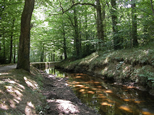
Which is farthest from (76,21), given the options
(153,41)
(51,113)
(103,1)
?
(51,113)

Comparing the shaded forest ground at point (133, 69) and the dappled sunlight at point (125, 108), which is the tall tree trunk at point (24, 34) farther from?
the shaded forest ground at point (133, 69)

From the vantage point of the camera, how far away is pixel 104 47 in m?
12.0

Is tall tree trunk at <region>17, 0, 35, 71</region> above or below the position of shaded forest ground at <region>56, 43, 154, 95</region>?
above

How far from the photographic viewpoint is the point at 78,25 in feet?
67.0

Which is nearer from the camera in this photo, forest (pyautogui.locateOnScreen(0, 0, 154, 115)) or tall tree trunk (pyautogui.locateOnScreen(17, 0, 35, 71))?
forest (pyautogui.locateOnScreen(0, 0, 154, 115))

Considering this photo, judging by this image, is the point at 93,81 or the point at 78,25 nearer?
the point at 93,81

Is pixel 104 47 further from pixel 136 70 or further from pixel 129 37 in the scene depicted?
pixel 136 70

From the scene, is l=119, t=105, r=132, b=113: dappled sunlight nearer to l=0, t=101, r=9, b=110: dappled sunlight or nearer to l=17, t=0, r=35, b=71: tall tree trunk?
l=0, t=101, r=9, b=110: dappled sunlight

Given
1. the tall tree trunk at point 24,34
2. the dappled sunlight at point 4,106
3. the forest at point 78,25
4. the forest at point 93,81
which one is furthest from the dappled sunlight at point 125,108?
the tall tree trunk at point 24,34

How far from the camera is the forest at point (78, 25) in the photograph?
718 centimetres

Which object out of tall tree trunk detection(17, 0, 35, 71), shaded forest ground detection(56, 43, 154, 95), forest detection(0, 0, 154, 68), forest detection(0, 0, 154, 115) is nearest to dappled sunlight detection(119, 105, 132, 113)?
forest detection(0, 0, 154, 115)

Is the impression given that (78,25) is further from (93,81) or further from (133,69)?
(133,69)

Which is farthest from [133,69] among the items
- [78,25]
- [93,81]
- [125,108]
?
[78,25]

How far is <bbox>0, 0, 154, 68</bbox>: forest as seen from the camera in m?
7.18
